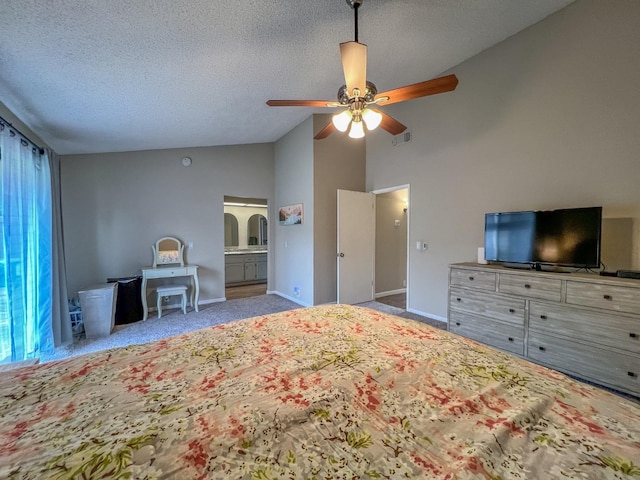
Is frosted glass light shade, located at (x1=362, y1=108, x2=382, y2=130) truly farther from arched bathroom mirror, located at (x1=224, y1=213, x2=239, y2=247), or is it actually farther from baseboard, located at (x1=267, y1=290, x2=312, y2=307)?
arched bathroom mirror, located at (x1=224, y1=213, x2=239, y2=247)

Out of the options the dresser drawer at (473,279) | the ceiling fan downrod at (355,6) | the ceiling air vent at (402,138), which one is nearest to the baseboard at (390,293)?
the dresser drawer at (473,279)

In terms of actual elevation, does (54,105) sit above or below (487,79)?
below

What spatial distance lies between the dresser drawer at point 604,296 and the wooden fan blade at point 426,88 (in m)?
1.86

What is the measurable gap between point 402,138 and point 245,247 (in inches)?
178

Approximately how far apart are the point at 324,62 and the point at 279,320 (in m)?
2.57

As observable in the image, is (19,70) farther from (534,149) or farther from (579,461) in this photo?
(534,149)

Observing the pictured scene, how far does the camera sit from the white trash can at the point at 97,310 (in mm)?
3180

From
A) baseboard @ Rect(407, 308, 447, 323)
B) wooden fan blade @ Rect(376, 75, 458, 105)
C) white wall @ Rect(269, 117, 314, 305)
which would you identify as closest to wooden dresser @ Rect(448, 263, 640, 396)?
baseboard @ Rect(407, 308, 447, 323)

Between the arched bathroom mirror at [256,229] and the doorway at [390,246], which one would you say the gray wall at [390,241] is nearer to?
the doorway at [390,246]

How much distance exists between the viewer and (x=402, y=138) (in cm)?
409

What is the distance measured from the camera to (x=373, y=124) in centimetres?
206

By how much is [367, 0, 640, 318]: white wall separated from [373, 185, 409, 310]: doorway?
964mm

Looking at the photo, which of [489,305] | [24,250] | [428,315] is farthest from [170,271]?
[489,305]

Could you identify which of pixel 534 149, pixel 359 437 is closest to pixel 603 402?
pixel 359 437
